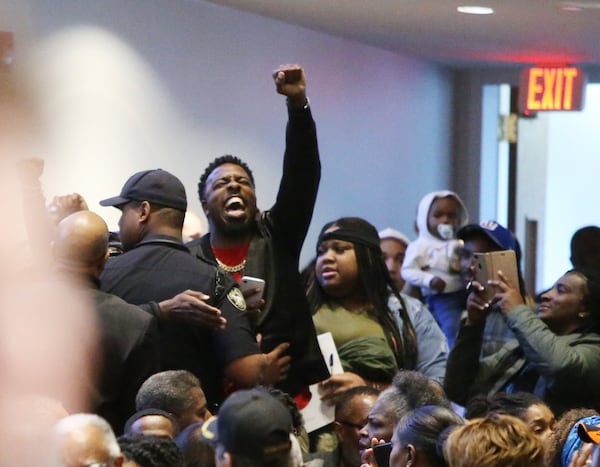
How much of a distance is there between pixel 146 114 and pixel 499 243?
5.93 feet

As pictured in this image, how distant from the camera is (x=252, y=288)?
13.9 ft

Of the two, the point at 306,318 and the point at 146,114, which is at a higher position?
the point at 146,114

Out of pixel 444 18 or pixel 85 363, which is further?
pixel 444 18

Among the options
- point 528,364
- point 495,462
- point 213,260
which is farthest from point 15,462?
point 528,364

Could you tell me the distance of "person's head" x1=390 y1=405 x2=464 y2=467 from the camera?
3203mm

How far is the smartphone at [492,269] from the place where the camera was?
4918 millimetres

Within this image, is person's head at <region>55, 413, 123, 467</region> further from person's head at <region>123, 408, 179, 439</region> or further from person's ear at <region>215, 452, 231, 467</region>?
person's head at <region>123, 408, 179, 439</region>

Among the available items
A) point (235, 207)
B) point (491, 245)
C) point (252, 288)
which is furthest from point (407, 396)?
point (491, 245)

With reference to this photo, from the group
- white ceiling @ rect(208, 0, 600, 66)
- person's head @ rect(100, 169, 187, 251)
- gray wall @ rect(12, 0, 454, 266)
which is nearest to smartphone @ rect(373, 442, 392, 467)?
person's head @ rect(100, 169, 187, 251)

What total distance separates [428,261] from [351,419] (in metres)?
3.10

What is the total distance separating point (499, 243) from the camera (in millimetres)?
5773

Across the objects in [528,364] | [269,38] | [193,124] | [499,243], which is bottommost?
[528,364]

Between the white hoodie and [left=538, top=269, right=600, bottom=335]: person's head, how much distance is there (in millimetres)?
2212

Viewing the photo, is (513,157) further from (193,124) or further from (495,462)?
(495,462)
